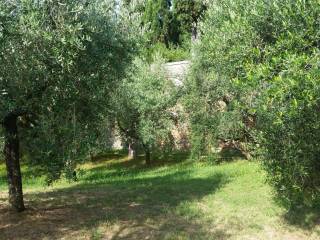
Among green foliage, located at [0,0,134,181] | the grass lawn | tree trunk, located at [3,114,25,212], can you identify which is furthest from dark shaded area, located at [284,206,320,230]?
tree trunk, located at [3,114,25,212]

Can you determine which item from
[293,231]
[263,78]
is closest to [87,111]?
[263,78]

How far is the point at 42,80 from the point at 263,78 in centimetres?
492

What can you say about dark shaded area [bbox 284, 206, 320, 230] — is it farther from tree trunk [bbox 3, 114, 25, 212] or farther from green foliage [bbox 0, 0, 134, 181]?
tree trunk [bbox 3, 114, 25, 212]

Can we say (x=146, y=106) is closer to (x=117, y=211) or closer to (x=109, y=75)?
(x=117, y=211)

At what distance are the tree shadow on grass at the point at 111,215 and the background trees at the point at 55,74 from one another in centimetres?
135

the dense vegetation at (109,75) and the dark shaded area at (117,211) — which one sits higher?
the dense vegetation at (109,75)

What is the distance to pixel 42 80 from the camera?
10.5 m

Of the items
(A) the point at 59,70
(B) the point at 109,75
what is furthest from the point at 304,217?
(A) the point at 59,70

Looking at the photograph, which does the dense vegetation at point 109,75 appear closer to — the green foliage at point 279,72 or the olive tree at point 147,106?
the green foliage at point 279,72

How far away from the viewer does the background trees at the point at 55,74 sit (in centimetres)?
970

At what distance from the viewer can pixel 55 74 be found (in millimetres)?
10516

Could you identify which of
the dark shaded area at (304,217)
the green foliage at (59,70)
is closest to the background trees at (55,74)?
the green foliage at (59,70)

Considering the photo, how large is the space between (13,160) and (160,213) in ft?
15.8

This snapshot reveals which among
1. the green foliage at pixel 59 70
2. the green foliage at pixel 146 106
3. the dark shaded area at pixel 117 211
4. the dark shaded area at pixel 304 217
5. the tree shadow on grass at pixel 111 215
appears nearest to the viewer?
the green foliage at pixel 59 70
